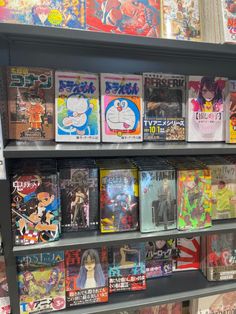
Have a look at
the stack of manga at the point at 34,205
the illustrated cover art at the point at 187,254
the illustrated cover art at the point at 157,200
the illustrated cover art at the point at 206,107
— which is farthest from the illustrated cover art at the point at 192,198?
the stack of manga at the point at 34,205

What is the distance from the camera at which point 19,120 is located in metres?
1.08

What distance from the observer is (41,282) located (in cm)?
115

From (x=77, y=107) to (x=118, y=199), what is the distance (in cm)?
42

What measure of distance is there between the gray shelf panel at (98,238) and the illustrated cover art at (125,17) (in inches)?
32.7

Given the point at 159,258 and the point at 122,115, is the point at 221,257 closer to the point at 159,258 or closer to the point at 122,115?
the point at 159,258

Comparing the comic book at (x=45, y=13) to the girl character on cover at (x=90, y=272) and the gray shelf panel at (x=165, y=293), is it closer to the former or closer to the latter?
the girl character on cover at (x=90, y=272)

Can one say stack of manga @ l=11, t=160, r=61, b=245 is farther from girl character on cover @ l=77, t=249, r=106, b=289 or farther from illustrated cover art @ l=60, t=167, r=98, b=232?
girl character on cover @ l=77, t=249, r=106, b=289

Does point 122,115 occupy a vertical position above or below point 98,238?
above

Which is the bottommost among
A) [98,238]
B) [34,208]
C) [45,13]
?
[98,238]

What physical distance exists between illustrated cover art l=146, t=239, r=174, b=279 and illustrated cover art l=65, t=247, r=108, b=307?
0.86ft

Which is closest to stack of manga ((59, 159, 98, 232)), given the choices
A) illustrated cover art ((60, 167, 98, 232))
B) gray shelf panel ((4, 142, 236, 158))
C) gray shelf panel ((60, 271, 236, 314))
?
illustrated cover art ((60, 167, 98, 232))

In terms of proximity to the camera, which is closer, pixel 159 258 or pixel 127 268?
pixel 127 268

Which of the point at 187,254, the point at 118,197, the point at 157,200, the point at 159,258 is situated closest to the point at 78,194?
the point at 118,197

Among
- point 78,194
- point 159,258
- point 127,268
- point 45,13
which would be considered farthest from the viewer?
point 159,258
